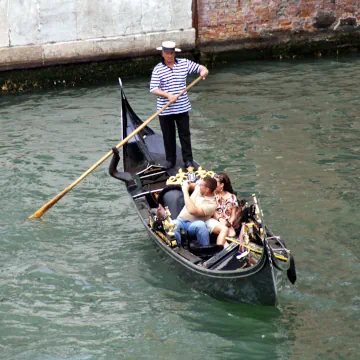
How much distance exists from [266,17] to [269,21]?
6 centimetres

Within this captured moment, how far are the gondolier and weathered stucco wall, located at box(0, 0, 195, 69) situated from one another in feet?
11.3

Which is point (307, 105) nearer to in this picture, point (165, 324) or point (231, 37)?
point (231, 37)

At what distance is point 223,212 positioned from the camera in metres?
4.27

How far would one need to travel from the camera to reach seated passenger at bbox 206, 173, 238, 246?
13.6 feet

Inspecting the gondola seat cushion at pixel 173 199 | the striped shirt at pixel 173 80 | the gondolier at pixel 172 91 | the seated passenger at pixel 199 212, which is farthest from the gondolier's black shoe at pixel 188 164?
the seated passenger at pixel 199 212

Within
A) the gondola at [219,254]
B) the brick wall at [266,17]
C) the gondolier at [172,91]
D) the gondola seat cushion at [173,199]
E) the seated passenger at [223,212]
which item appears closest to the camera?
the gondola at [219,254]

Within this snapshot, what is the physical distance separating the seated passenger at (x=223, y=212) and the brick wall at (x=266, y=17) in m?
4.94

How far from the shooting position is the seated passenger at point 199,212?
4.16 metres

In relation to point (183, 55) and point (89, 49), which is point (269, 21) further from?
point (89, 49)

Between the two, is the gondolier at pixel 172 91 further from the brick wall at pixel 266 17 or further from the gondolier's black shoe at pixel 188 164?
the brick wall at pixel 266 17

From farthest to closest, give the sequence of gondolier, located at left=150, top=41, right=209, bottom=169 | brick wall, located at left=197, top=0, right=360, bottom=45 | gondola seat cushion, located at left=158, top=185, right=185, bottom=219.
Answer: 1. brick wall, located at left=197, top=0, right=360, bottom=45
2. gondolier, located at left=150, top=41, right=209, bottom=169
3. gondola seat cushion, located at left=158, top=185, right=185, bottom=219

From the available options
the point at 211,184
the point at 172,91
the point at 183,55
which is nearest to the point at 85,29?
the point at 183,55

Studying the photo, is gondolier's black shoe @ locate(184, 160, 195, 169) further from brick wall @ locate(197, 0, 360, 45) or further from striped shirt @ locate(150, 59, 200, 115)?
brick wall @ locate(197, 0, 360, 45)

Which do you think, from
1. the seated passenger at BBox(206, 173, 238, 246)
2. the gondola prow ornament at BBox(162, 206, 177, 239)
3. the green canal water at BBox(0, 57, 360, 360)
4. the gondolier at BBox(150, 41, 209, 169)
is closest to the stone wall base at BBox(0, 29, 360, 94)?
the green canal water at BBox(0, 57, 360, 360)
